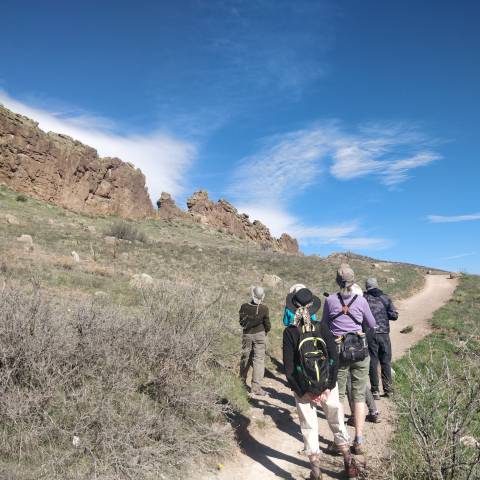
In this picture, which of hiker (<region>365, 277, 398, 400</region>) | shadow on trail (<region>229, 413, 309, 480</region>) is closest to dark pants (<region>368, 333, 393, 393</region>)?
hiker (<region>365, 277, 398, 400</region>)

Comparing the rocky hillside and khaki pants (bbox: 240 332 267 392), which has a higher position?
the rocky hillside

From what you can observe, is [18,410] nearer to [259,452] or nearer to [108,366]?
[108,366]

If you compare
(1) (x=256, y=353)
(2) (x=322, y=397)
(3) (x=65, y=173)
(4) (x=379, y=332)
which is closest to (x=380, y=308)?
(4) (x=379, y=332)

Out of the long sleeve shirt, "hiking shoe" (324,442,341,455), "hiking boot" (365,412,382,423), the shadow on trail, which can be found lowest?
the shadow on trail

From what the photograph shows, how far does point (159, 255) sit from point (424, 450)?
18.4 m

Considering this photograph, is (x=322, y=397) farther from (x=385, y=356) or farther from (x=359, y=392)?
(x=385, y=356)

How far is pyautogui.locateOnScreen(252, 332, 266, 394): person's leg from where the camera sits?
6539 millimetres

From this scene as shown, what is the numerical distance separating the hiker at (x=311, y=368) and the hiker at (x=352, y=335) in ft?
1.98

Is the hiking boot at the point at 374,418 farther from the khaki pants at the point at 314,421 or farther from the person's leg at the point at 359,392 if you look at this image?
the khaki pants at the point at 314,421

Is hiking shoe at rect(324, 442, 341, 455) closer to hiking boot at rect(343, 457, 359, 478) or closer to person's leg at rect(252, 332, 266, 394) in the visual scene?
hiking boot at rect(343, 457, 359, 478)

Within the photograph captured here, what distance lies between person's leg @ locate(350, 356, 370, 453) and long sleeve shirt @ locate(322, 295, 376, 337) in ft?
1.43

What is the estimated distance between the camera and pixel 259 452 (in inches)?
186

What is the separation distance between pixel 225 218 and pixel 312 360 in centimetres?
5885

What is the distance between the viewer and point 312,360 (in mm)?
3580
